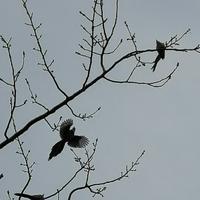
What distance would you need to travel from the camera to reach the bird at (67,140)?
167 inches

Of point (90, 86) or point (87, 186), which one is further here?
point (87, 186)

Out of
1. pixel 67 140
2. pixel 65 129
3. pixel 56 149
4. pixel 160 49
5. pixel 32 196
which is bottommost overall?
pixel 32 196

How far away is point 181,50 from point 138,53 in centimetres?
40

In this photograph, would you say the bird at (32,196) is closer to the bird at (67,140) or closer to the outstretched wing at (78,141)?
the bird at (67,140)

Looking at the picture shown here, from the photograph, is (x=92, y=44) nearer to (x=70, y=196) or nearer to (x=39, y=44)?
(x=39, y=44)

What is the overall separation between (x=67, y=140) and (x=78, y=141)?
0.33 ft

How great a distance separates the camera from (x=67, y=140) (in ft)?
14.3

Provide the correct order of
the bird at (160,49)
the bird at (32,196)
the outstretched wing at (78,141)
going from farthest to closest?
the bird at (160,49) → the outstretched wing at (78,141) → the bird at (32,196)

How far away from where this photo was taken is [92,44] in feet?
15.2

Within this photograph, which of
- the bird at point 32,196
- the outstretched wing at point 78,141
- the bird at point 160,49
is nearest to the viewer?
the bird at point 32,196

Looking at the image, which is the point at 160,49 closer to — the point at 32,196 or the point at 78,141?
the point at 78,141

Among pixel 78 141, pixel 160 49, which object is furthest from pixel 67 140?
pixel 160 49

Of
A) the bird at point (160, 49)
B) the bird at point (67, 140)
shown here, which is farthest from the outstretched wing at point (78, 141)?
the bird at point (160, 49)

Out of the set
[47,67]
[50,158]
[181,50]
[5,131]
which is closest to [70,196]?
[50,158]
